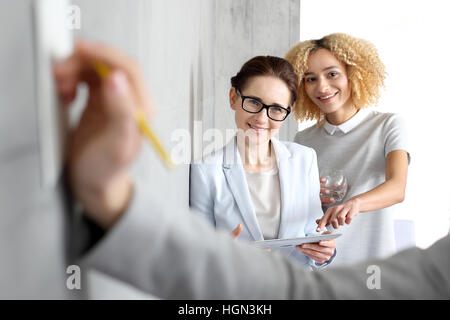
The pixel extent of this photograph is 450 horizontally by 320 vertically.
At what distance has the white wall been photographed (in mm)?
3480

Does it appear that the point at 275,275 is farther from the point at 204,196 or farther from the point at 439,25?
the point at 439,25

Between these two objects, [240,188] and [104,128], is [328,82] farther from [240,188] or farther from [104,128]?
[104,128]

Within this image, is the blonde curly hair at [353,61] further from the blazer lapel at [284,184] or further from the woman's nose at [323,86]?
the blazer lapel at [284,184]

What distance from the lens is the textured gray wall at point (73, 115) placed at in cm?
29

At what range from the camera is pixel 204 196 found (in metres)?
1.34

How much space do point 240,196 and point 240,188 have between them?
24 millimetres

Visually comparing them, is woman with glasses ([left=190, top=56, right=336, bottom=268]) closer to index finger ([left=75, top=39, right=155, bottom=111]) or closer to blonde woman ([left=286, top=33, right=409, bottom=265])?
blonde woman ([left=286, top=33, right=409, bottom=265])

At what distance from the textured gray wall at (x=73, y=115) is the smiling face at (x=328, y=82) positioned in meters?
0.51

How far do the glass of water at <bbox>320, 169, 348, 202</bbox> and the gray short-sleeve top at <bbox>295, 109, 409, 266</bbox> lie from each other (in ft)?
0.15

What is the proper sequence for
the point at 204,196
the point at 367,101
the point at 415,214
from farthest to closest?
the point at 415,214, the point at 367,101, the point at 204,196

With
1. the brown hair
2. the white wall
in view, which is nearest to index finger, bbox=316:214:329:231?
the brown hair

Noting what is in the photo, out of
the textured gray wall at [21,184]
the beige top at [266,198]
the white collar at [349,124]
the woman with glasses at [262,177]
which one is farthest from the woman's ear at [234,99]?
the textured gray wall at [21,184]

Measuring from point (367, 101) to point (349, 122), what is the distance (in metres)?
0.15
